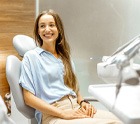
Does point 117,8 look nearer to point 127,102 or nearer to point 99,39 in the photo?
point 99,39

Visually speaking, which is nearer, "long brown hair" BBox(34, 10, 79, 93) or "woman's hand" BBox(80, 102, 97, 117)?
"woman's hand" BBox(80, 102, 97, 117)

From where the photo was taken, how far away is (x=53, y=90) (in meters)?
1.53

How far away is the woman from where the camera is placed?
4.67 feet

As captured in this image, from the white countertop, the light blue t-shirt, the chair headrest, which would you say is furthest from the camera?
the chair headrest

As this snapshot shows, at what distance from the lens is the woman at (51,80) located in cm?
142

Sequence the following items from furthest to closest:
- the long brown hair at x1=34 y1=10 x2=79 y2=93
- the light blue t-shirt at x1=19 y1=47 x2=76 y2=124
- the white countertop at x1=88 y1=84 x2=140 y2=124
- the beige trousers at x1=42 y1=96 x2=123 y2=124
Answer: the long brown hair at x1=34 y1=10 x2=79 y2=93 → the light blue t-shirt at x1=19 y1=47 x2=76 y2=124 → the beige trousers at x1=42 y1=96 x2=123 y2=124 → the white countertop at x1=88 y1=84 x2=140 y2=124

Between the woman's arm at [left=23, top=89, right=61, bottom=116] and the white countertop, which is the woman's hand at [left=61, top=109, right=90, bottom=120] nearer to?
the woman's arm at [left=23, top=89, right=61, bottom=116]

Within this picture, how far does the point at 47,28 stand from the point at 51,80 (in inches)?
12.5

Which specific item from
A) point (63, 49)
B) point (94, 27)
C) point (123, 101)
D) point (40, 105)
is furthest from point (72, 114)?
point (94, 27)

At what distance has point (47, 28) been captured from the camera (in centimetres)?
157

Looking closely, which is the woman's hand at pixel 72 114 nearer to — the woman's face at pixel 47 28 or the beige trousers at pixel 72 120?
the beige trousers at pixel 72 120

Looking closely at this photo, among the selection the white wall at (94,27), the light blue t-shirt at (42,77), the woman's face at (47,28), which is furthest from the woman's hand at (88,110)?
the white wall at (94,27)

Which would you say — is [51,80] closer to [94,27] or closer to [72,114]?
[72,114]

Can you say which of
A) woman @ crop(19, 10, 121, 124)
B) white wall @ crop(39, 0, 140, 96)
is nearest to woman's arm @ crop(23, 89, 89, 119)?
woman @ crop(19, 10, 121, 124)
